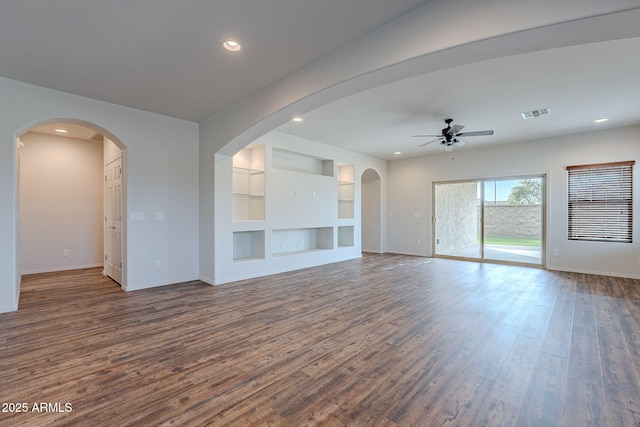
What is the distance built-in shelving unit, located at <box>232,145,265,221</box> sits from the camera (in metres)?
5.50

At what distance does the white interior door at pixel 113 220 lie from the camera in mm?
4797

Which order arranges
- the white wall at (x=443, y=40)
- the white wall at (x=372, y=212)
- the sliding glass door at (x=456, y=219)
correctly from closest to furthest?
the white wall at (x=443, y=40) < the sliding glass door at (x=456, y=219) < the white wall at (x=372, y=212)

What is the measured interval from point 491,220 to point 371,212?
10.5 ft

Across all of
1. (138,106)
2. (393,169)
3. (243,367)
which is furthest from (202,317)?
(393,169)

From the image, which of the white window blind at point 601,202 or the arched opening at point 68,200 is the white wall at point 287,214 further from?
the white window blind at point 601,202

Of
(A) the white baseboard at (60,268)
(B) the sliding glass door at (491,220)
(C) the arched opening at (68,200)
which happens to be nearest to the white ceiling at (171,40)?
(C) the arched opening at (68,200)

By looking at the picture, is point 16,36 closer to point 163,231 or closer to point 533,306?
point 163,231

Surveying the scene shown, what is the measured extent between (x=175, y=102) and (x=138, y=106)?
666 mm

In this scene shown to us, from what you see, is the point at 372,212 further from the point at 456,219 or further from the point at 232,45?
the point at 232,45

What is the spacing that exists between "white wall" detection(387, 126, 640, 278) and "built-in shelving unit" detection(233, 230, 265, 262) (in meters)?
4.64

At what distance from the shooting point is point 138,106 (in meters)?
4.29

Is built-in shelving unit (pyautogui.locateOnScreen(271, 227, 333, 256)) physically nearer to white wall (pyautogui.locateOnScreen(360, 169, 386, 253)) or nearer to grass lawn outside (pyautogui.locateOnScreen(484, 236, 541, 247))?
white wall (pyautogui.locateOnScreen(360, 169, 386, 253))

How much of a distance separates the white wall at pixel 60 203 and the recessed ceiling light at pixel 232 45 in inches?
211

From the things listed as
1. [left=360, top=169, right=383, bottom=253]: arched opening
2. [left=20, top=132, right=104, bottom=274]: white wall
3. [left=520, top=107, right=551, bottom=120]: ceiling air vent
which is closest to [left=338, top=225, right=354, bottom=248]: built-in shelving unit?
[left=360, top=169, right=383, bottom=253]: arched opening
